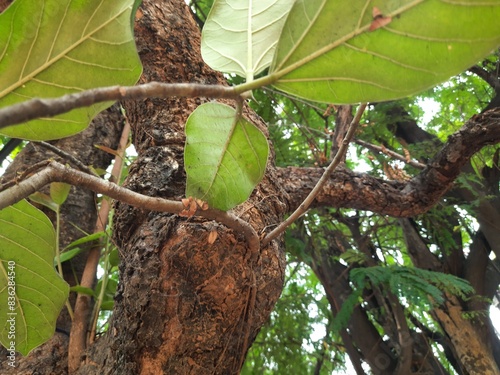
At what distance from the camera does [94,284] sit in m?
1.21

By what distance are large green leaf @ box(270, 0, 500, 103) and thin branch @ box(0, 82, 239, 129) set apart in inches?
3.3

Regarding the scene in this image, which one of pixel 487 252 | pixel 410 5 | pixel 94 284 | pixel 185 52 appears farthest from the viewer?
pixel 487 252

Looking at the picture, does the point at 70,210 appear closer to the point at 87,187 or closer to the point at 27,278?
the point at 27,278

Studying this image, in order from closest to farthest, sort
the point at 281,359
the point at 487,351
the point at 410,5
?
the point at 410,5 → the point at 281,359 → the point at 487,351

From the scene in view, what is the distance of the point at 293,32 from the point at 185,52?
68 cm

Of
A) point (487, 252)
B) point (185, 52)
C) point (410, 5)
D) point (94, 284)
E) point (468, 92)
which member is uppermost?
point (468, 92)

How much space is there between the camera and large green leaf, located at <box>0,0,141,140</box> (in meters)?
0.46

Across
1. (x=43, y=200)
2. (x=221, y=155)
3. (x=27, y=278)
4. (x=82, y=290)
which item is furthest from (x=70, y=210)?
(x=221, y=155)

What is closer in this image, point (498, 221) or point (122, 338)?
point (122, 338)

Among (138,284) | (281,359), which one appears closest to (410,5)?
(138,284)

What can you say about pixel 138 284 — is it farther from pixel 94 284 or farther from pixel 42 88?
pixel 94 284

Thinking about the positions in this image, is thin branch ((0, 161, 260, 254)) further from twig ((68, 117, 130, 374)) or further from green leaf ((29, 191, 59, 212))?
green leaf ((29, 191, 59, 212))

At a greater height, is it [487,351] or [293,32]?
[487,351]

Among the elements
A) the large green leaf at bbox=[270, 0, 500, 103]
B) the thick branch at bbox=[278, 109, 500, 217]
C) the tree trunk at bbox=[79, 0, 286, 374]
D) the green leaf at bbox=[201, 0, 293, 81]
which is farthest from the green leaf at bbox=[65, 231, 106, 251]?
the large green leaf at bbox=[270, 0, 500, 103]
